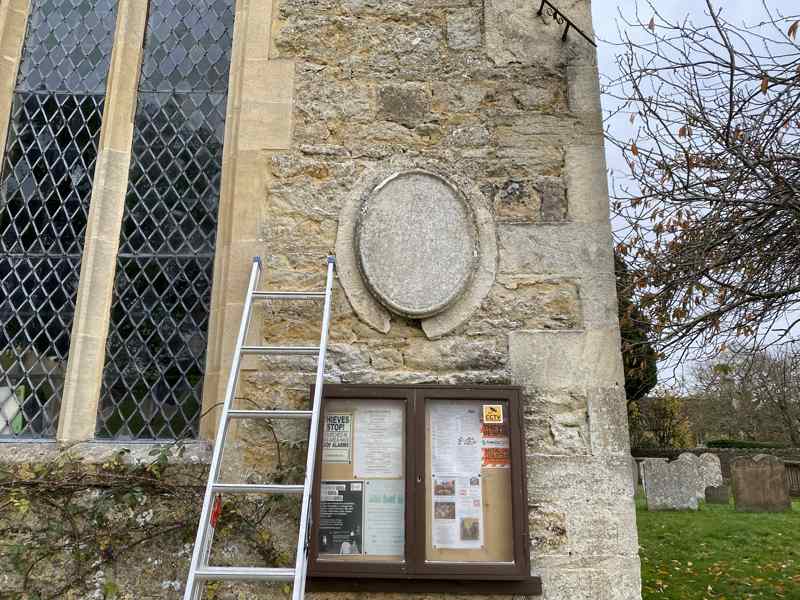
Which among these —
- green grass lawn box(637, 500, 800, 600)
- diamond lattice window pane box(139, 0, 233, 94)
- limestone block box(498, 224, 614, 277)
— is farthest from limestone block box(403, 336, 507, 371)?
green grass lawn box(637, 500, 800, 600)

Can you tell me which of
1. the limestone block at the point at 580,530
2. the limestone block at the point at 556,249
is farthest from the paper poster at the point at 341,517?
the limestone block at the point at 556,249

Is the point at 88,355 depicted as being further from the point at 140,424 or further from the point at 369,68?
the point at 369,68

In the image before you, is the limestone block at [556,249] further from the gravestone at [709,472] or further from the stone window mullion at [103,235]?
the gravestone at [709,472]

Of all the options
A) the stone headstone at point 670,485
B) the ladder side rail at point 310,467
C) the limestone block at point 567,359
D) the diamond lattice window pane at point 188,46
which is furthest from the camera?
the stone headstone at point 670,485

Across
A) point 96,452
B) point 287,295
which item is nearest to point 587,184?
point 287,295

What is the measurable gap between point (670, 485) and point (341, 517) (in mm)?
9087

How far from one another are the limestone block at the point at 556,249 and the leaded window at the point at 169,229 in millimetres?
1634

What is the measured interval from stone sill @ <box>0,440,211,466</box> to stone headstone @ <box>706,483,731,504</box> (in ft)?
34.2

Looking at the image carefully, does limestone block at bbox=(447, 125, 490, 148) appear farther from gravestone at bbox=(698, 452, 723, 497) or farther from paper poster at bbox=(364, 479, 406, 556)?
gravestone at bbox=(698, 452, 723, 497)

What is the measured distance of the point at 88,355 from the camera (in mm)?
3168

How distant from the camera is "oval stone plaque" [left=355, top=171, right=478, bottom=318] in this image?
300 centimetres

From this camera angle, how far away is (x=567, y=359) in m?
2.96

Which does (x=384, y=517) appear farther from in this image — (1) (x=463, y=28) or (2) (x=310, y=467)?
(1) (x=463, y=28)

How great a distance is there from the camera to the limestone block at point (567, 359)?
2.93 m
